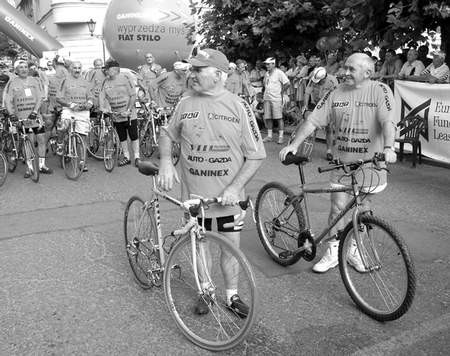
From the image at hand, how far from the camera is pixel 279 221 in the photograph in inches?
181

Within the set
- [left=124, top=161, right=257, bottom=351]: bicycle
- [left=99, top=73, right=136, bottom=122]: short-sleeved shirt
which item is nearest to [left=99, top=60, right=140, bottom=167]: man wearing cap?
[left=99, top=73, right=136, bottom=122]: short-sleeved shirt

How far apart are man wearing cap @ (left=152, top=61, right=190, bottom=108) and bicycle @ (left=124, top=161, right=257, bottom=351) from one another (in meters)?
6.22

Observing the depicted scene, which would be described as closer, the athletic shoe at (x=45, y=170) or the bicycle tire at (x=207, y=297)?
the bicycle tire at (x=207, y=297)

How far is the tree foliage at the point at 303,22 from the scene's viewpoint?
31.5 ft

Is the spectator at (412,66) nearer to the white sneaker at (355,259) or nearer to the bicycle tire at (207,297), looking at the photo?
the white sneaker at (355,259)

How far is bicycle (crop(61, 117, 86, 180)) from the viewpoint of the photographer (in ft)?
27.7

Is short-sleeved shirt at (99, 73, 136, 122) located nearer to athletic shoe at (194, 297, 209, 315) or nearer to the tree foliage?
the tree foliage

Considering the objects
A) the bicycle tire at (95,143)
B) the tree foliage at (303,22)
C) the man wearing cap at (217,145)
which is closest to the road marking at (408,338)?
the man wearing cap at (217,145)

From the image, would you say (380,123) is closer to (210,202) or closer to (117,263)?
(210,202)

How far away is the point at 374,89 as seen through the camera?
4.13m

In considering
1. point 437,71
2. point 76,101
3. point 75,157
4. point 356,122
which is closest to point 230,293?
point 356,122

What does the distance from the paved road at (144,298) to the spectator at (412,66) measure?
4.41 m

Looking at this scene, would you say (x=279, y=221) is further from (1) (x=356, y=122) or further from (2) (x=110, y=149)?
(2) (x=110, y=149)

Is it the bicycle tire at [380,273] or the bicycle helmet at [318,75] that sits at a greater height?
the bicycle helmet at [318,75]
